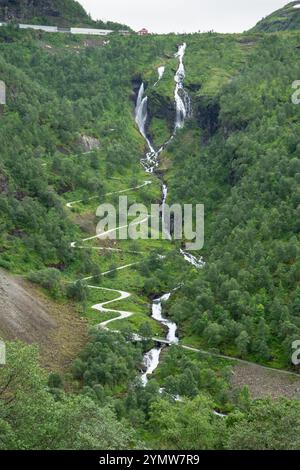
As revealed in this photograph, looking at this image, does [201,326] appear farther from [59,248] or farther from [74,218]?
[74,218]

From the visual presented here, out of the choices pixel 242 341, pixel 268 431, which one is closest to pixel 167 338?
pixel 242 341

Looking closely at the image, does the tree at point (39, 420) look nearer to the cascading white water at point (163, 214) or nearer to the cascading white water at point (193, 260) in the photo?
the cascading white water at point (193, 260)

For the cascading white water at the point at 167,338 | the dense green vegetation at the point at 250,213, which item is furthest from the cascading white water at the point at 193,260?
the cascading white water at the point at 167,338

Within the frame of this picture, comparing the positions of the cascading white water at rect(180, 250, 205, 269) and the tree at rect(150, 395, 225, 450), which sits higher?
the tree at rect(150, 395, 225, 450)

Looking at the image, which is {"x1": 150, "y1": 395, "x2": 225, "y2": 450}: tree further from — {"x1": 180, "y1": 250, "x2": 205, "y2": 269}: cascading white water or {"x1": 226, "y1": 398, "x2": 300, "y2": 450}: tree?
{"x1": 180, "y1": 250, "x2": 205, "y2": 269}: cascading white water

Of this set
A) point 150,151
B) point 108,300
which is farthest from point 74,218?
point 150,151

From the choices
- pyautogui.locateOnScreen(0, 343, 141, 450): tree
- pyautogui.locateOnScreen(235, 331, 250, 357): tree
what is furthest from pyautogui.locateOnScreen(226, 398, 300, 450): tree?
pyautogui.locateOnScreen(235, 331, 250, 357): tree
